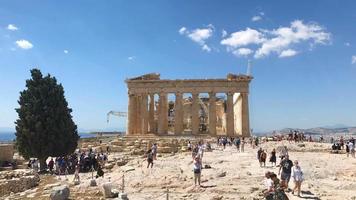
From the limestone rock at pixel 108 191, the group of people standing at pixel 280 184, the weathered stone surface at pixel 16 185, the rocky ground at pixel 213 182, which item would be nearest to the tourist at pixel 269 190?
the group of people standing at pixel 280 184

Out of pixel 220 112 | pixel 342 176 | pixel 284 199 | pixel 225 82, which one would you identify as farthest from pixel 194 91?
pixel 284 199

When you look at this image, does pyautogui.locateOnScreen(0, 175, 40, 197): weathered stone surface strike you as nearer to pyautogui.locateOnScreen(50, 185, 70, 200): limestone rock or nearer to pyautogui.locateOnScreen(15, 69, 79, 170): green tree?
pyautogui.locateOnScreen(50, 185, 70, 200): limestone rock

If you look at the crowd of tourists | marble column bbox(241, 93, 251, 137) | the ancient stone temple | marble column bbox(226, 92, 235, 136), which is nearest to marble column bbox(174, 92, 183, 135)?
the ancient stone temple

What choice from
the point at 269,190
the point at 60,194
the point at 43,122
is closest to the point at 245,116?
the point at 43,122

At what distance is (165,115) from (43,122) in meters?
28.3

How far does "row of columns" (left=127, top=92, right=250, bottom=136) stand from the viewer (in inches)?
2525

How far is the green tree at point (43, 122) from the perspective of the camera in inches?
1535

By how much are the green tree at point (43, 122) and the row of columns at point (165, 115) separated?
25224 mm

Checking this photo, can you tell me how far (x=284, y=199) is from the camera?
14367mm

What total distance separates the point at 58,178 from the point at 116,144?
21571mm

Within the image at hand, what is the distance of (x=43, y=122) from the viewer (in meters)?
39.5

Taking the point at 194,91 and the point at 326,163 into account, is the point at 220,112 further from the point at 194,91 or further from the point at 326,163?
the point at 326,163

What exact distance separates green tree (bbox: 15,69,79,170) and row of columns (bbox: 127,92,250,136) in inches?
993

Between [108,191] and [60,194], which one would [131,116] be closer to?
[60,194]
